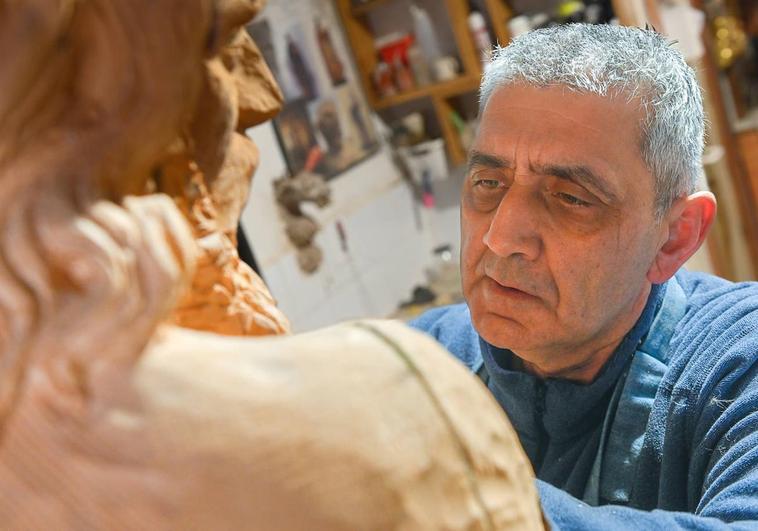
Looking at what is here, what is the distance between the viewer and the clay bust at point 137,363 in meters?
0.47

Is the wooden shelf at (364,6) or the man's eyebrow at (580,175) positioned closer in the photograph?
the man's eyebrow at (580,175)

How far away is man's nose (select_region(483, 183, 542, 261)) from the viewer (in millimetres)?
1087

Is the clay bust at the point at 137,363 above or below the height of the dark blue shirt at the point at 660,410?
above

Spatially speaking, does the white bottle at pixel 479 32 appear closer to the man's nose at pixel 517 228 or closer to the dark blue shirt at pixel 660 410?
the dark blue shirt at pixel 660 410

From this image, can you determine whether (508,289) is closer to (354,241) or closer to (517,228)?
(517,228)

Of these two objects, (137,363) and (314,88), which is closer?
(137,363)

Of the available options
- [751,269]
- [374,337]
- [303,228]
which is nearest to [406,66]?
[303,228]

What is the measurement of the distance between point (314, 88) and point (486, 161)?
1.69 metres

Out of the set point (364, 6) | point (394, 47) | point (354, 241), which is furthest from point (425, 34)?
point (354, 241)

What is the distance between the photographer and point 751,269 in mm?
3047

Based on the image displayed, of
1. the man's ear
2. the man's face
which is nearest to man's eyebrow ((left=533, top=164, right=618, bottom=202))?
the man's face

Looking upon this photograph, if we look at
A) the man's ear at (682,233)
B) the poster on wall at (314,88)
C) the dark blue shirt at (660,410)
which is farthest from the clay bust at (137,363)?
the poster on wall at (314,88)

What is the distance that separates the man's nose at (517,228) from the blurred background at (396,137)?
4.30 feet

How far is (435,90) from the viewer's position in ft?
9.79
